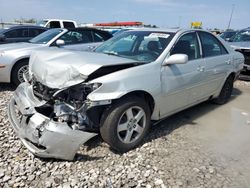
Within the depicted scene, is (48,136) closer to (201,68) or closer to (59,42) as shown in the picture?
(201,68)

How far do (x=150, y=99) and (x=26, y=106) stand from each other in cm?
161

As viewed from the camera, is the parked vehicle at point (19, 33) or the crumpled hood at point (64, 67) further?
the parked vehicle at point (19, 33)

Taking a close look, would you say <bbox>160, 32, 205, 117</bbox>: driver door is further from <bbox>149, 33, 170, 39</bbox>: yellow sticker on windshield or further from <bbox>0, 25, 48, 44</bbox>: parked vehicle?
<bbox>0, 25, 48, 44</bbox>: parked vehicle

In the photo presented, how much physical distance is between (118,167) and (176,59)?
1.62 m

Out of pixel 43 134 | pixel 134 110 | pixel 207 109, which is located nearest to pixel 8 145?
pixel 43 134

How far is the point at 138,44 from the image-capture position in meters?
4.14

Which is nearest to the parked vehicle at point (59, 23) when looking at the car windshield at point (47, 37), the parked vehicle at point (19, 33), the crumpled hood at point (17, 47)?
the parked vehicle at point (19, 33)

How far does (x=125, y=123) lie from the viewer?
3.29 meters

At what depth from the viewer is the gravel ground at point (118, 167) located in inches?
111

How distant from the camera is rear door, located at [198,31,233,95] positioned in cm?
452

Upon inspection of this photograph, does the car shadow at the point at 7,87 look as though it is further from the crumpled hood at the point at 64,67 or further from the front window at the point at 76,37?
the crumpled hood at the point at 64,67

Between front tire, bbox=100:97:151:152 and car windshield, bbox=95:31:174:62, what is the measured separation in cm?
74

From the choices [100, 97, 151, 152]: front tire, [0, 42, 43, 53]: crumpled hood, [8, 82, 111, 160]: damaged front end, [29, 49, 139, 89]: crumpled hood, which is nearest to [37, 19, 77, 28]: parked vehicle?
[0, 42, 43, 53]: crumpled hood

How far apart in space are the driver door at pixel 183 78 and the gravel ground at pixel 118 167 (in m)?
0.63
